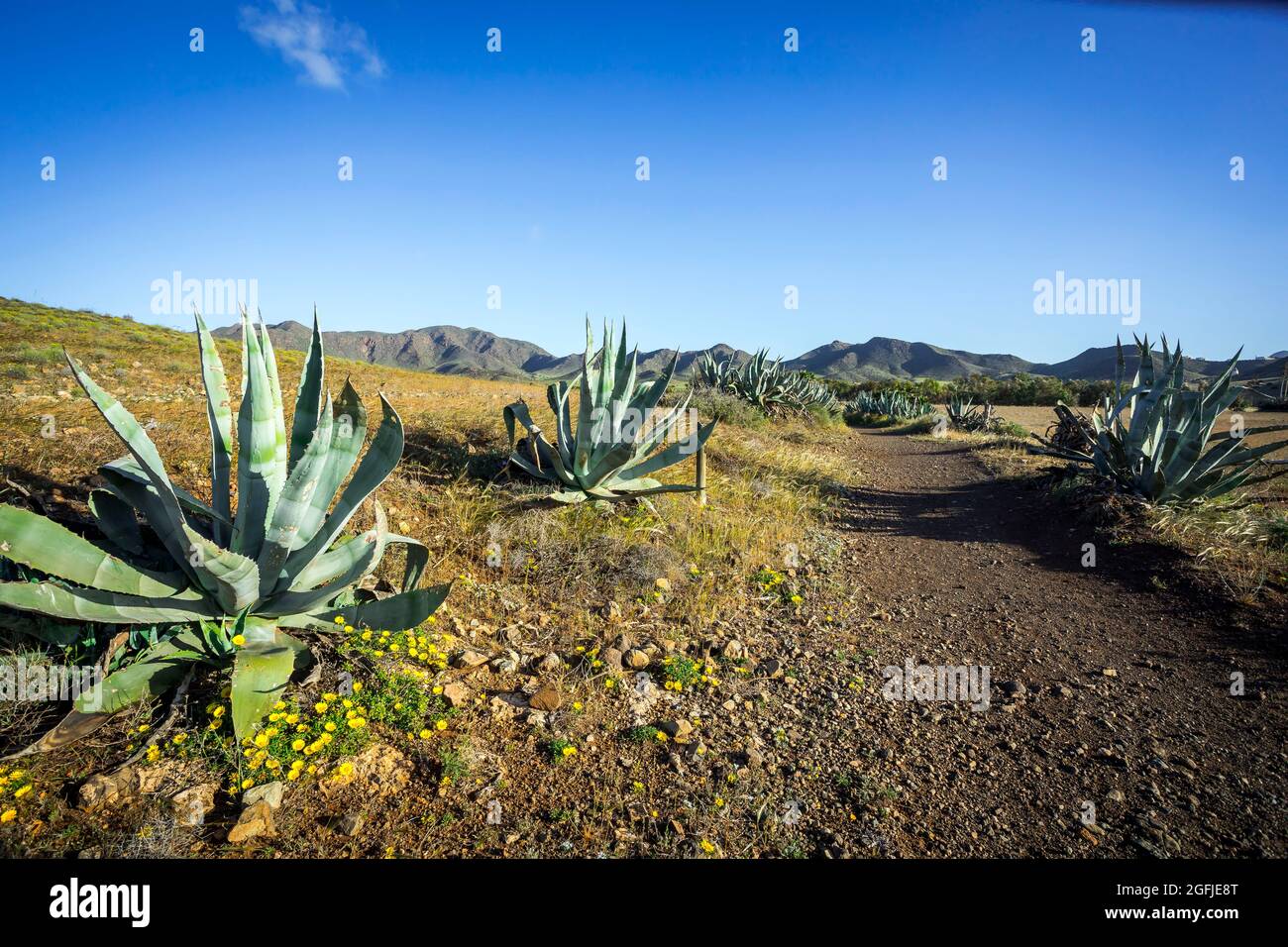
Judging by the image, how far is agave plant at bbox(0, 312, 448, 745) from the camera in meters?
2.32

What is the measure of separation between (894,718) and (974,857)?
2.88 feet

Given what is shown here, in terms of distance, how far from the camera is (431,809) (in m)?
2.23

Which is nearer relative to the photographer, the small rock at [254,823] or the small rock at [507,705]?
the small rock at [254,823]

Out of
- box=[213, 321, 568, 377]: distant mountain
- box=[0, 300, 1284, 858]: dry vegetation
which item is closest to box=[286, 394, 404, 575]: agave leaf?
box=[0, 300, 1284, 858]: dry vegetation

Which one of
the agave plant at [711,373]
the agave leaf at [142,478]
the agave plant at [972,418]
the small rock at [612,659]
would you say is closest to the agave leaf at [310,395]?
the agave leaf at [142,478]

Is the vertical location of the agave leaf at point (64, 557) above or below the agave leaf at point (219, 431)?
below

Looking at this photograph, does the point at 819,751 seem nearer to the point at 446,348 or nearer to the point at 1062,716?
the point at 1062,716

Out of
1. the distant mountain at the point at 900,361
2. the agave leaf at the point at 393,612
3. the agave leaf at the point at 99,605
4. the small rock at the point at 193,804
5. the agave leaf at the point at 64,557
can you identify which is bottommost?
the small rock at the point at 193,804

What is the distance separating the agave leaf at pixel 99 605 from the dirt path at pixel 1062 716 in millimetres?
2734

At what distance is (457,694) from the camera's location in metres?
2.88

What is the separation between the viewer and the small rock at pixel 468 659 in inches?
125

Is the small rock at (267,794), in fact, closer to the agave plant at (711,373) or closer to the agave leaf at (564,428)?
the agave leaf at (564,428)
